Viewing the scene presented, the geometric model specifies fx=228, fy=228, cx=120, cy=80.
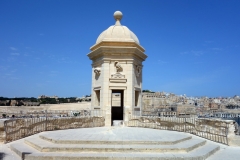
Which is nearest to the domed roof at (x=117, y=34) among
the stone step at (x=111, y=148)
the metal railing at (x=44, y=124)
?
the metal railing at (x=44, y=124)

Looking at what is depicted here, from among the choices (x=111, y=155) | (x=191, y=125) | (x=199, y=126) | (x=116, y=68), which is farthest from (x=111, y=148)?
(x=116, y=68)

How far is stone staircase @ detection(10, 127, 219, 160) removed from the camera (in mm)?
6160

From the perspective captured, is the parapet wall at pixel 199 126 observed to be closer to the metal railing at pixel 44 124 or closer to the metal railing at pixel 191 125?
the metal railing at pixel 191 125

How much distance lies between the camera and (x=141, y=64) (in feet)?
47.5

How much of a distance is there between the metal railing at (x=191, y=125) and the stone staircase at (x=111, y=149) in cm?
136

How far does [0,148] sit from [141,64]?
30.6ft

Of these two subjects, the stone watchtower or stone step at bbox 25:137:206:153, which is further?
the stone watchtower

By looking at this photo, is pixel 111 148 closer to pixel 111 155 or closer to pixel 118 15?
pixel 111 155

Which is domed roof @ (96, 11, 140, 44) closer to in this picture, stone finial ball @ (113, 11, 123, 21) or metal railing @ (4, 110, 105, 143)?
stone finial ball @ (113, 11, 123, 21)

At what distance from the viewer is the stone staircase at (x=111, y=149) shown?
6.16 metres

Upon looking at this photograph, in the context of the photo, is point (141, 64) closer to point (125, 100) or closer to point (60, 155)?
point (125, 100)

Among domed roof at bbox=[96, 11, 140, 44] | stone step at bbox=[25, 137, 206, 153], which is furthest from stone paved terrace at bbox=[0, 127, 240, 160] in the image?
domed roof at bbox=[96, 11, 140, 44]

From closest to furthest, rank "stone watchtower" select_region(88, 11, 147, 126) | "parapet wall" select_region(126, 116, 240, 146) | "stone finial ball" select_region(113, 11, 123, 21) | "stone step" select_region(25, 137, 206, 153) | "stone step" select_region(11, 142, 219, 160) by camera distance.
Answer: "stone step" select_region(11, 142, 219, 160), "stone step" select_region(25, 137, 206, 153), "parapet wall" select_region(126, 116, 240, 146), "stone watchtower" select_region(88, 11, 147, 126), "stone finial ball" select_region(113, 11, 123, 21)

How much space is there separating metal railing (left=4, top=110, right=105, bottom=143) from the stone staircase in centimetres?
112
